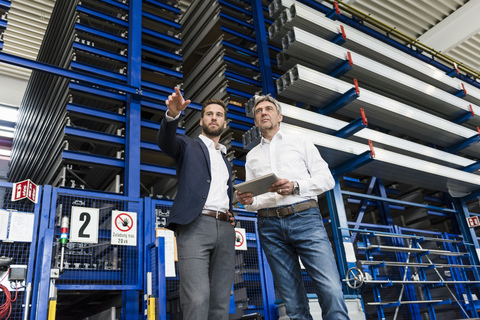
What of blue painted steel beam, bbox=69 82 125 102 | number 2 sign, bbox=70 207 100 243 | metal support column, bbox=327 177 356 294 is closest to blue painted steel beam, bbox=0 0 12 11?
blue painted steel beam, bbox=69 82 125 102

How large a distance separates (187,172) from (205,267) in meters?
0.48

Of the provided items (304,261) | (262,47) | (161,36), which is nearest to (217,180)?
(304,261)

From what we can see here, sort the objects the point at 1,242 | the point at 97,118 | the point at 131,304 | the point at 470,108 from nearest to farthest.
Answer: the point at 1,242 < the point at 131,304 < the point at 97,118 < the point at 470,108

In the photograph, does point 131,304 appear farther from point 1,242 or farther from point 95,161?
point 95,161

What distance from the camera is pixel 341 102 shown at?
5.42 m

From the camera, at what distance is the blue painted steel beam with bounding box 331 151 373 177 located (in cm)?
509

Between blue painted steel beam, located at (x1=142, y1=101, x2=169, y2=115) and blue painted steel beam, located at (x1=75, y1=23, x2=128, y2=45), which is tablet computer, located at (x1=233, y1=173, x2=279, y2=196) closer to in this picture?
blue painted steel beam, located at (x1=142, y1=101, x2=169, y2=115)

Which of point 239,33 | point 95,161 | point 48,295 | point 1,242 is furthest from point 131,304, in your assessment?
point 239,33

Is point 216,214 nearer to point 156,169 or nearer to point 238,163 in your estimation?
point 156,169

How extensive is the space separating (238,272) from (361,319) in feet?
3.93

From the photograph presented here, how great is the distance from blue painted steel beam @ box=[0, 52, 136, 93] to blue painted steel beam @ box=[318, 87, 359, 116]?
2666 millimetres

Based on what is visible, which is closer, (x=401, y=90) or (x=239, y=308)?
(x=239, y=308)

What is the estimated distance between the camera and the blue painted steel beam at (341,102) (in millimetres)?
5270

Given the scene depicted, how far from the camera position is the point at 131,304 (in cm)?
330
